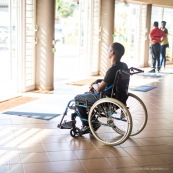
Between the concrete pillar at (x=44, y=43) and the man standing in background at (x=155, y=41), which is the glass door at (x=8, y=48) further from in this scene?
the man standing in background at (x=155, y=41)

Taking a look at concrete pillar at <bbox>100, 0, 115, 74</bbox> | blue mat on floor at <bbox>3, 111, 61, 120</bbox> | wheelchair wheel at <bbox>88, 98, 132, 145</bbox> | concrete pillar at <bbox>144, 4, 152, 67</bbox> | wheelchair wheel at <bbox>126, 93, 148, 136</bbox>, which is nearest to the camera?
wheelchair wheel at <bbox>88, 98, 132, 145</bbox>

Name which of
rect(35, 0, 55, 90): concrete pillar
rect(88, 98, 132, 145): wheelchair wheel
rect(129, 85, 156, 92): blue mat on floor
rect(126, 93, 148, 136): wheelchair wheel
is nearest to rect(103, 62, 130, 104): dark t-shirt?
rect(88, 98, 132, 145): wheelchair wheel

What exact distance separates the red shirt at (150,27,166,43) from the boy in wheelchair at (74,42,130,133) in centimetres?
574

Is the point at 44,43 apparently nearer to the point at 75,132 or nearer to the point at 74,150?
the point at 75,132

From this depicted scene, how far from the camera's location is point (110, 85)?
3.34m

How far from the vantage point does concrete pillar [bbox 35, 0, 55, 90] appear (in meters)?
5.89

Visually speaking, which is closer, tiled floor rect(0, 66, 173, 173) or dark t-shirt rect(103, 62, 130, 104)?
tiled floor rect(0, 66, 173, 173)

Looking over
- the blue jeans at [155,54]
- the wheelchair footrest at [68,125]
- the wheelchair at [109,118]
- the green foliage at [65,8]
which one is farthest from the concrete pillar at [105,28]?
the wheelchair footrest at [68,125]

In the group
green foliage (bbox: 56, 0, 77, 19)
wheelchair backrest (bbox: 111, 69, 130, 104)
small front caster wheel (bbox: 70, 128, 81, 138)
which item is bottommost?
small front caster wheel (bbox: 70, 128, 81, 138)

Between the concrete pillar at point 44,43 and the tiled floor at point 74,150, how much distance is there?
1.96m

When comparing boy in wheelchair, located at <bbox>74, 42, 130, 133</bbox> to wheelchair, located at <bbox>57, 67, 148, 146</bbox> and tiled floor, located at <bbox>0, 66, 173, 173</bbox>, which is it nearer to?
wheelchair, located at <bbox>57, 67, 148, 146</bbox>

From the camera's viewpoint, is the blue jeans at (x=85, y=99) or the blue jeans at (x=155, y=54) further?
the blue jeans at (x=155, y=54)

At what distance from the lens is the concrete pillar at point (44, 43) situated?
19.3ft

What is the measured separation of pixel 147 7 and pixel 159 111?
609 cm
